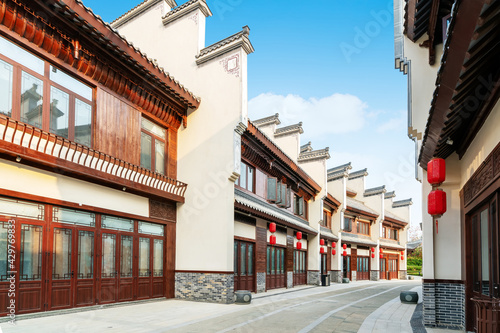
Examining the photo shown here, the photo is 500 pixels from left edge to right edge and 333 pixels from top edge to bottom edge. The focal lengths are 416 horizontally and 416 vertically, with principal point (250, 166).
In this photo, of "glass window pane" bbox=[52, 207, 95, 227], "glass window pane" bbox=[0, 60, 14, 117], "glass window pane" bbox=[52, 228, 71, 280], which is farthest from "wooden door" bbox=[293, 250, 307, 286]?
"glass window pane" bbox=[0, 60, 14, 117]

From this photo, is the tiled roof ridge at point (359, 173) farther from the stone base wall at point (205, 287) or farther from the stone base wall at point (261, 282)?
the stone base wall at point (205, 287)

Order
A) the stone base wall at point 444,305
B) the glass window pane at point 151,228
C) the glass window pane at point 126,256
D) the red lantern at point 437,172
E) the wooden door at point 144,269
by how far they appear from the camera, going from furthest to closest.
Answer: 1. the glass window pane at point 151,228
2. the wooden door at point 144,269
3. the glass window pane at point 126,256
4. the stone base wall at point 444,305
5. the red lantern at point 437,172

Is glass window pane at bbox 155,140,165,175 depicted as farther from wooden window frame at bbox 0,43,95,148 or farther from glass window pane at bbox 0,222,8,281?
glass window pane at bbox 0,222,8,281

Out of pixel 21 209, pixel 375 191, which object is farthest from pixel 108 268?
pixel 375 191

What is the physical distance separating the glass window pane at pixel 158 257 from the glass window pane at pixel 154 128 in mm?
3189

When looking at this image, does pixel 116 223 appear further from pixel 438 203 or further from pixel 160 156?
pixel 438 203

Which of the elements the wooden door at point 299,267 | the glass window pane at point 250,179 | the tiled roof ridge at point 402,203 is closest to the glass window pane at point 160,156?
the glass window pane at point 250,179

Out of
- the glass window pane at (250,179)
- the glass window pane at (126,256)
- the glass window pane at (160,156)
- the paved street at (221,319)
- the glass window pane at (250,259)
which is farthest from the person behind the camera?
the glass window pane at (250,179)

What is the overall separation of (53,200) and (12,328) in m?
2.64

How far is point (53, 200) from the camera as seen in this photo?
28.8ft

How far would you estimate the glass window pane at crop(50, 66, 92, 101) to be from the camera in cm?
909

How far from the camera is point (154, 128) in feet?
40.8

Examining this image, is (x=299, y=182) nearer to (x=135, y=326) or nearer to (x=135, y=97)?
(x=135, y=97)

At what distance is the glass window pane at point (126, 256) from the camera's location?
35.5ft
